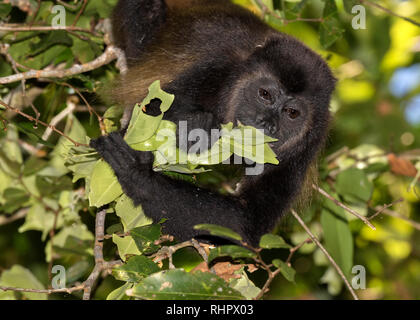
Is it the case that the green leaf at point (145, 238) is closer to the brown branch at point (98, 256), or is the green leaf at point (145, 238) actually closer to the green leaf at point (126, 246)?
the green leaf at point (126, 246)

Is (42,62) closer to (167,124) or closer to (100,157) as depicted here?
(100,157)

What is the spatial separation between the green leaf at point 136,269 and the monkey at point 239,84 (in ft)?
3.37

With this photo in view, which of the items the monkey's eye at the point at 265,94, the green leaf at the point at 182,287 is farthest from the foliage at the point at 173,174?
the monkey's eye at the point at 265,94

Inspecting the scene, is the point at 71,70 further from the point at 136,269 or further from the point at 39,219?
the point at 136,269

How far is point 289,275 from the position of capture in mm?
2469

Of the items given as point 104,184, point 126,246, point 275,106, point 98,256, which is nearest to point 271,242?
point 126,246

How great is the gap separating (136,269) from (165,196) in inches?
34.3

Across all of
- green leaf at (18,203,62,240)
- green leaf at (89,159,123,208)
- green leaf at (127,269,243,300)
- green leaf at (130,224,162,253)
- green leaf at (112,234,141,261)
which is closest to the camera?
green leaf at (127,269,243,300)

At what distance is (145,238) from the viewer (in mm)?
2836

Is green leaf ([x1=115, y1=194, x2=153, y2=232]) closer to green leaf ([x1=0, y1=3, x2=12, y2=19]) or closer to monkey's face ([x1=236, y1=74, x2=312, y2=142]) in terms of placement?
monkey's face ([x1=236, y1=74, x2=312, y2=142])

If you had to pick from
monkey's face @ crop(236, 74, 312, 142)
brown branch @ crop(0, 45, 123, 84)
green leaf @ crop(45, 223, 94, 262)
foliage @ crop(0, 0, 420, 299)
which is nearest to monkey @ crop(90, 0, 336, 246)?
monkey's face @ crop(236, 74, 312, 142)

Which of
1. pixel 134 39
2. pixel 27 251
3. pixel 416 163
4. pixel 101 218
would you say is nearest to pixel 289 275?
pixel 101 218

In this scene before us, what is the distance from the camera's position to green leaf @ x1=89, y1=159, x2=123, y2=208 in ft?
10.2

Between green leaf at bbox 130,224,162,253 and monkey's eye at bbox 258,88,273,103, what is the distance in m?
1.61
